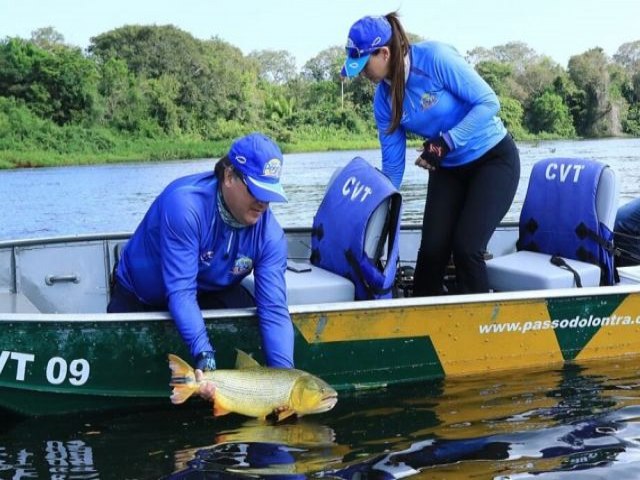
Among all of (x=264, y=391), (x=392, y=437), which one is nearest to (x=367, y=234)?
(x=392, y=437)

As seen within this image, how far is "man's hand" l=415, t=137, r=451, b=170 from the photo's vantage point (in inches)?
233

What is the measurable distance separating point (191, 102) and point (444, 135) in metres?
53.9

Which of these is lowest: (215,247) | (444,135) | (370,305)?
(370,305)

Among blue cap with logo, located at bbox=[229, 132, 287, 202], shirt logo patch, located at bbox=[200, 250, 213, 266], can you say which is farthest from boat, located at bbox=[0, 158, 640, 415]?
blue cap with logo, located at bbox=[229, 132, 287, 202]

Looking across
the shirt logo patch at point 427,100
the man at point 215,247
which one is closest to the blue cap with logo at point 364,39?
the shirt logo patch at point 427,100

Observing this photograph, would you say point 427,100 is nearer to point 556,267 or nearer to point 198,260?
point 556,267

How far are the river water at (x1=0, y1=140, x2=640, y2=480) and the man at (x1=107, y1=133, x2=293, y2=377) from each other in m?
0.55

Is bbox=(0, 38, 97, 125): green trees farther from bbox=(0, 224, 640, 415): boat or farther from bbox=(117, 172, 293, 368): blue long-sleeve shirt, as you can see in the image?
bbox=(117, 172, 293, 368): blue long-sleeve shirt

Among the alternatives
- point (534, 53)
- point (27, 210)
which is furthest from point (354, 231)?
point (534, 53)

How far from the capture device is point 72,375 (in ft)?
17.2

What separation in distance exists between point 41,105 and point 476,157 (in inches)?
1863

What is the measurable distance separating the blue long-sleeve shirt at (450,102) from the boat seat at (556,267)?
0.89 metres

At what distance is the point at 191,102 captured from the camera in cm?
5844

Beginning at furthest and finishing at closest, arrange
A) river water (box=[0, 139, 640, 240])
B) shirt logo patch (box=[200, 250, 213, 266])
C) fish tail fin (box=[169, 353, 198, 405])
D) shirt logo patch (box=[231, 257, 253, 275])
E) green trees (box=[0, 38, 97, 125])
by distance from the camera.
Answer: green trees (box=[0, 38, 97, 125]), river water (box=[0, 139, 640, 240]), shirt logo patch (box=[231, 257, 253, 275]), shirt logo patch (box=[200, 250, 213, 266]), fish tail fin (box=[169, 353, 198, 405])
